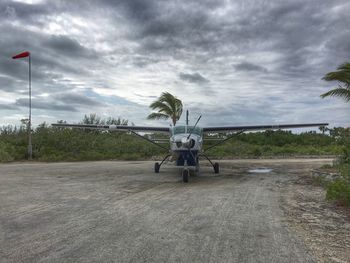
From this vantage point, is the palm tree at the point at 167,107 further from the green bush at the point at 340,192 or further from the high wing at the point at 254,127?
the green bush at the point at 340,192

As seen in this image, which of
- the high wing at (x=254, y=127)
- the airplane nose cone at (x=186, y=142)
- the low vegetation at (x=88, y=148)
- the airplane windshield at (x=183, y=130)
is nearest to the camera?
the airplane nose cone at (x=186, y=142)

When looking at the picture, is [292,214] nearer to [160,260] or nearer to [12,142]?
[160,260]

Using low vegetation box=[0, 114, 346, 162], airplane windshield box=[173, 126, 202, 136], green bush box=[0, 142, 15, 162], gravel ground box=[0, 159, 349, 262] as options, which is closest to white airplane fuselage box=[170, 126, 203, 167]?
airplane windshield box=[173, 126, 202, 136]

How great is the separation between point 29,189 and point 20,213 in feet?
12.6

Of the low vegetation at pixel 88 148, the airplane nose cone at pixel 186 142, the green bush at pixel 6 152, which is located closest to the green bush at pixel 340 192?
the airplane nose cone at pixel 186 142

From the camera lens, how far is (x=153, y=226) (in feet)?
20.2

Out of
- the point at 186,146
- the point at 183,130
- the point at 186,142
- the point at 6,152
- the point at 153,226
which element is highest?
the point at 183,130

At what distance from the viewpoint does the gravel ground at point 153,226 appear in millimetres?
4645

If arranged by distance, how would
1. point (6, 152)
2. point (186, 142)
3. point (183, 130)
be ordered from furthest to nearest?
point (6, 152), point (183, 130), point (186, 142)

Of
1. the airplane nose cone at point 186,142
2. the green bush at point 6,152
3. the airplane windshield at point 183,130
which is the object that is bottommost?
the green bush at point 6,152

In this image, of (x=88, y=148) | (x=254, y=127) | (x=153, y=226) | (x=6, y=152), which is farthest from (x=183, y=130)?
(x=88, y=148)

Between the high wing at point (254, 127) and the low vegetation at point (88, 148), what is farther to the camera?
the low vegetation at point (88, 148)

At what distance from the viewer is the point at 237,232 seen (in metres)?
5.77

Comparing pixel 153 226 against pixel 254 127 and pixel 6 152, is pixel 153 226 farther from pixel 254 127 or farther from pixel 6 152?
pixel 6 152
